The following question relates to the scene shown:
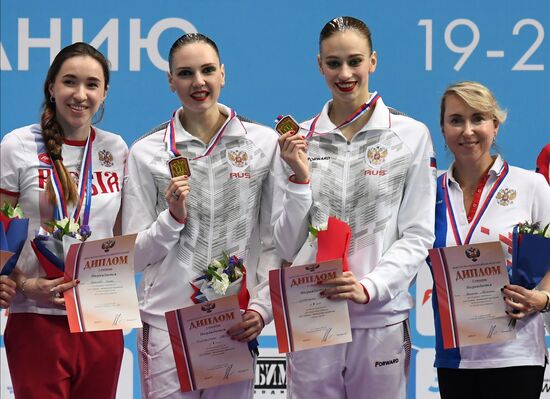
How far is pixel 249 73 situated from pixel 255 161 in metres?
1.54

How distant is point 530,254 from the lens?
340cm

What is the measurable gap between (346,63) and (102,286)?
1.18 meters

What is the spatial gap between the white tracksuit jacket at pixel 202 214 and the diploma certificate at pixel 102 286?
4.9 inches

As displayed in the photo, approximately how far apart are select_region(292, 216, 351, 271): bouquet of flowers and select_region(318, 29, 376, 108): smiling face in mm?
488

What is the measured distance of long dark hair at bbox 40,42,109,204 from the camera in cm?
351

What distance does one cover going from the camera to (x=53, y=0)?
197 inches

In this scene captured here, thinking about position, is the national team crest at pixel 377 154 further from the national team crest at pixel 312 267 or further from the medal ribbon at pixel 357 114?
the national team crest at pixel 312 267

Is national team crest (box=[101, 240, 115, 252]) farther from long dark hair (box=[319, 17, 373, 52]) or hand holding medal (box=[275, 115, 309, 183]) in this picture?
long dark hair (box=[319, 17, 373, 52])

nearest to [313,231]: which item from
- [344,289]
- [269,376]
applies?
[344,289]

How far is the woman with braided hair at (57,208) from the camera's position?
11.4ft

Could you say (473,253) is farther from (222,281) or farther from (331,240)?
(222,281)

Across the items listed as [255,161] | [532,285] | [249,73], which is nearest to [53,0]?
[249,73]

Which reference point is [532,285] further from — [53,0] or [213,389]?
[53,0]

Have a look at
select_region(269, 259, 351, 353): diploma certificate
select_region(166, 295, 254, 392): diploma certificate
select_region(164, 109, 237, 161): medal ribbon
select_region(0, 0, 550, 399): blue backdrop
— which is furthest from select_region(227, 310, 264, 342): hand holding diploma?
select_region(0, 0, 550, 399): blue backdrop
